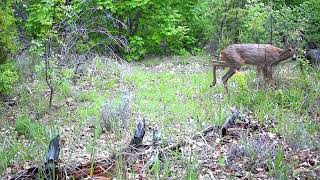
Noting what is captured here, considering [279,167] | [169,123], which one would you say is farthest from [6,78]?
[279,167]

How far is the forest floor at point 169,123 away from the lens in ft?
16.4

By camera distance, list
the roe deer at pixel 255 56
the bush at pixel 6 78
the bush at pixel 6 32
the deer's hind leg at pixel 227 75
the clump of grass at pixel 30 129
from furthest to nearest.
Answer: the roe deer at pixel 255 56 → the deer's hind leg at pixel 227 75 → the bush at pixel 6 32 → the bush at pixel 6 78 → the clump of grass at pixel 30 129

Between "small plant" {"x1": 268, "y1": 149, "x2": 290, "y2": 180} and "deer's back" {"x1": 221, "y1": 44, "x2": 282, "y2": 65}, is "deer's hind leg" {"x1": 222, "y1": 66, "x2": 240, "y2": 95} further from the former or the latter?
"small plant" {"x1": 268, "y1": 149, "x2": 290, "y2": 180}

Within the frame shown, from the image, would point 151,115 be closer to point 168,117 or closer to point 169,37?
point 168,117

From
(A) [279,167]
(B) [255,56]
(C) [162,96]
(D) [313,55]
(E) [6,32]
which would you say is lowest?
(C) [162,96]

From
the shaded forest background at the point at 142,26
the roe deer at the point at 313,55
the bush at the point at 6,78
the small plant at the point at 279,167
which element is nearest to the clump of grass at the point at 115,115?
the shaded forest background at the point at 142,26

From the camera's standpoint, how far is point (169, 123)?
7.20 metres

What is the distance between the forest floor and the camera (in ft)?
16.4

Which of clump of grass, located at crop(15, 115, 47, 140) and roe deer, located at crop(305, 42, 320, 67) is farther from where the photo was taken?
roe deer, located at crop(305, 42, 320, 67)

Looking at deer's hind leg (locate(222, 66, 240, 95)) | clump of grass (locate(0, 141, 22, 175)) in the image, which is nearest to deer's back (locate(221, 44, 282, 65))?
deer's hind leg (locate(222, 66, 240, 95))

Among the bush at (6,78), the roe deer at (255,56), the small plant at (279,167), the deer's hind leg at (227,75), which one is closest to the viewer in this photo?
the small plant at (279,167)

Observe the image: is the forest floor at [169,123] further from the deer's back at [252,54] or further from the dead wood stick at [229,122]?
the deer's back at [252,54]

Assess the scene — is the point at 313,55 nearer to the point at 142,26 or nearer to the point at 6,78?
the point at 142,26

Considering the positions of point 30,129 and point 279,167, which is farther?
point 30,129
